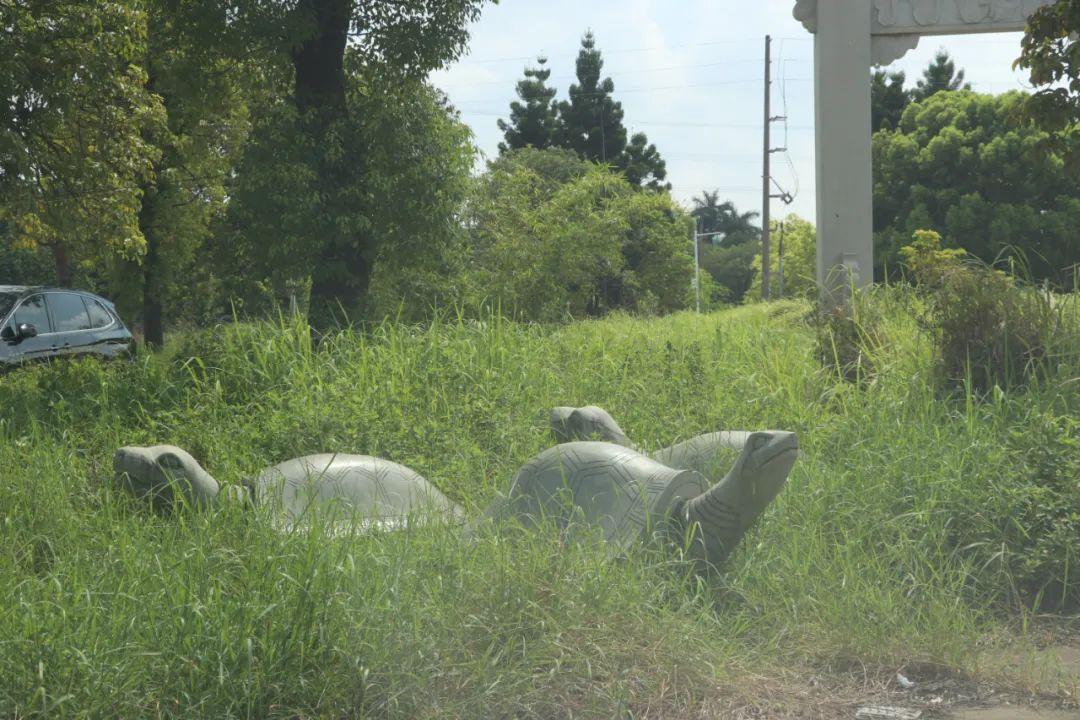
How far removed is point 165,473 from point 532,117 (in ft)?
121

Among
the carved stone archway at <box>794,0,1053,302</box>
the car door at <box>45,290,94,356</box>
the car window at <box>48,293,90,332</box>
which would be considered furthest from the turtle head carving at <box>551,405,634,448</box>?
the car window at <box>48,293,90,332</box>

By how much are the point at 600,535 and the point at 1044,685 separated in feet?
4.90

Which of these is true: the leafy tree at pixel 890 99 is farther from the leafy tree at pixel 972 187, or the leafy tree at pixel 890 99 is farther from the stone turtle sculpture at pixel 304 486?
the stone turtle sculpture at pixel 304 486

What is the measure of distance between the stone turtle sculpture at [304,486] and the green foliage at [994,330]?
125 inches

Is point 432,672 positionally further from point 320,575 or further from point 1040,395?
point 1040,395

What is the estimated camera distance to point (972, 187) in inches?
1253

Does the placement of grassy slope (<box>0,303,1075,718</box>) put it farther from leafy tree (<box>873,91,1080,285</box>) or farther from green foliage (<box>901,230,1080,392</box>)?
leafy tree (<box>873,91,1080,285</box>)

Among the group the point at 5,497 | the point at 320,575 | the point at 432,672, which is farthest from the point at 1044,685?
the point at 5,497

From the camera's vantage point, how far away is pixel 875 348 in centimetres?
689

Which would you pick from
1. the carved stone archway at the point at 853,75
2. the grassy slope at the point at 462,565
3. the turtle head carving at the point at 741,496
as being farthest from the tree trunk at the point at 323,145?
the turtle head carving at the point at 741,496

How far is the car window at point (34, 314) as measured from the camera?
33.6 ft

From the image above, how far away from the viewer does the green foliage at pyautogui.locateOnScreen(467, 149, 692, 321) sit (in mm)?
24984

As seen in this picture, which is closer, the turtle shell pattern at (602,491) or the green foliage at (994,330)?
the turtle shell pattern at (602,491)

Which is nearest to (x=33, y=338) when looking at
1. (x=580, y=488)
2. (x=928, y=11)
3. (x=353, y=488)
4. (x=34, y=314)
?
(x=34, y=314)
